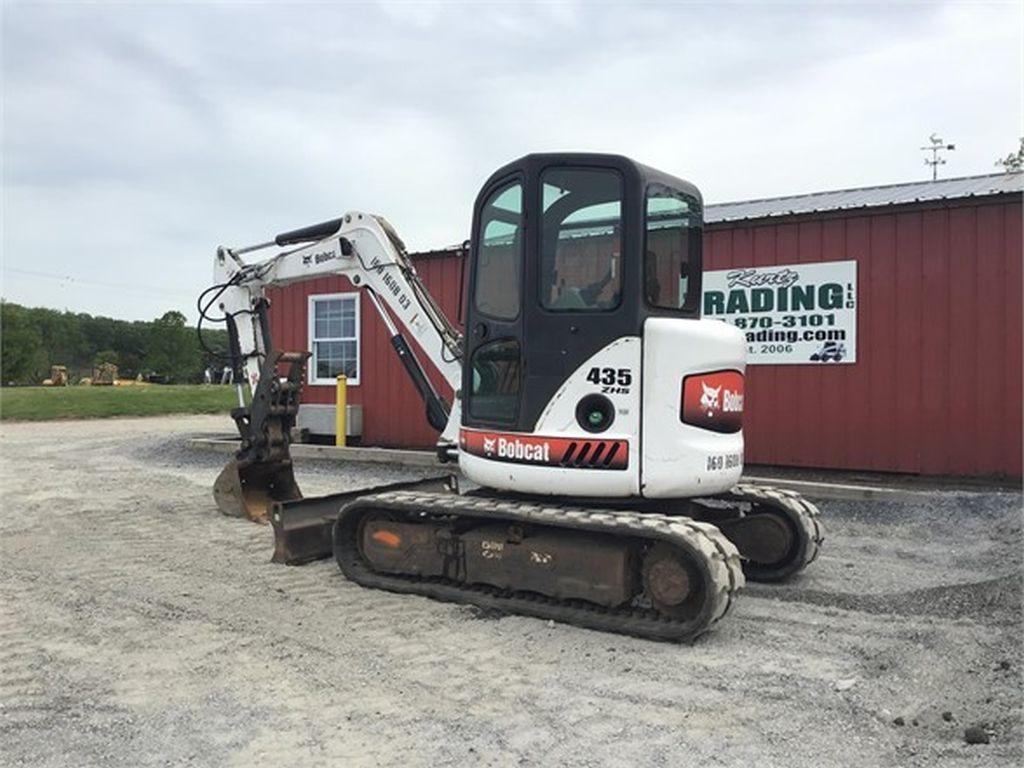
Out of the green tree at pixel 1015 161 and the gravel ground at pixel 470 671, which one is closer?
the gravel ground at pixel 470 671

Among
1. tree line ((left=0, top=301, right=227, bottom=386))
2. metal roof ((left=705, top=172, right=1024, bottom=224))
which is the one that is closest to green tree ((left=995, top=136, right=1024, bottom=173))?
metal roof ((left=705, top=172, right=1024, bottom=224))

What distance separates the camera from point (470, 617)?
5.45 m

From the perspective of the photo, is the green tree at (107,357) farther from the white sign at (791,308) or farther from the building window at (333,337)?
the white sign at (791,308)

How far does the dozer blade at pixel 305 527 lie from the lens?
6742 millimetres

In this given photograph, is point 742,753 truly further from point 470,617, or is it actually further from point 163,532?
point 163,532

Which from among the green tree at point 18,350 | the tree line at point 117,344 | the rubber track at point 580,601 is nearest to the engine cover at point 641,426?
the rubber track at point 580,601

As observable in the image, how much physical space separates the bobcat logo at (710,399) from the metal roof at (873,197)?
6.25 m

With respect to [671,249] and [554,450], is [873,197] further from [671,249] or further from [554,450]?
[554,450]

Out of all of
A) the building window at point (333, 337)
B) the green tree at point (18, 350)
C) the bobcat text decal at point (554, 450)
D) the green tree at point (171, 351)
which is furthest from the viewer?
the green tree at point (171, 351)

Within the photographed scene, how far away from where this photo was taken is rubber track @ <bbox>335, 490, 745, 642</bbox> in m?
4.84

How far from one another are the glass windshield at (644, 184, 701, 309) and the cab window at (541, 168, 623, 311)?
22 centimetres

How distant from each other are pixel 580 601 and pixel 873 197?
9309 mm

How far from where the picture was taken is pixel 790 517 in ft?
20.6

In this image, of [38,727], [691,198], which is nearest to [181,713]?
[38,727]
